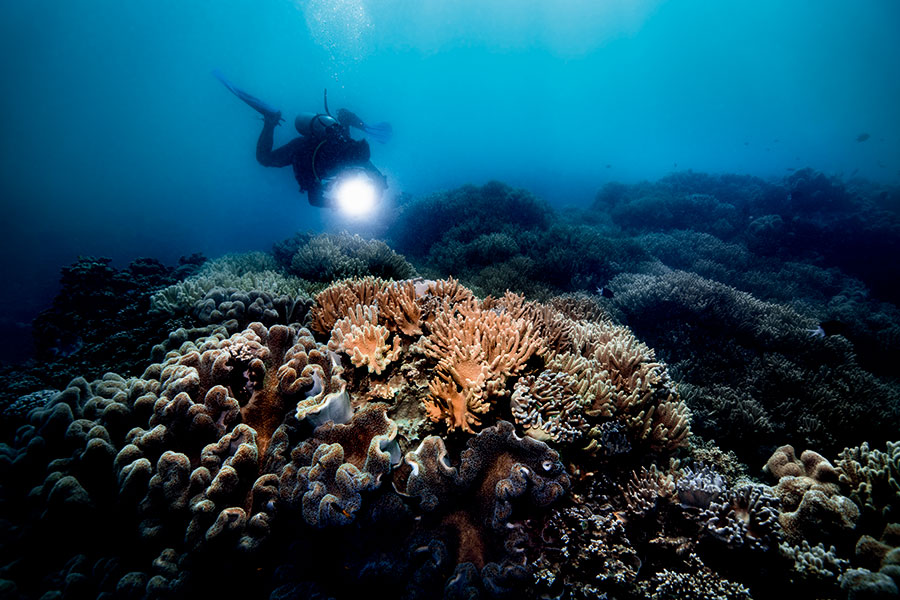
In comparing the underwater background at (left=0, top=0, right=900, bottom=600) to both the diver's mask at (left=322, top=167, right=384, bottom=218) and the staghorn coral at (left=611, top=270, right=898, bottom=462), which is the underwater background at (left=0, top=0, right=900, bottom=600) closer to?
the staghorn coral at (left=611, top=270, right=898, bottom=462)

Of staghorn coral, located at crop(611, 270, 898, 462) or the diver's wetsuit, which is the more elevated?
the diver's wetsuit

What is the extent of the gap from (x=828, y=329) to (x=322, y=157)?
511 inches

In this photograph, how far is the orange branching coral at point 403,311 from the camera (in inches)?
136

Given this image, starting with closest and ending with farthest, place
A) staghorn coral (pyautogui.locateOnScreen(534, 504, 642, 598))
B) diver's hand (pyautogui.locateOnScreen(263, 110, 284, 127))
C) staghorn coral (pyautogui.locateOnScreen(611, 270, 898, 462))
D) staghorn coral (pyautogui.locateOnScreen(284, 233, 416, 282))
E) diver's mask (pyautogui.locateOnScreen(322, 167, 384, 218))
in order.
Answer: staghorn coral (pyautogui.locateOnScreen(534, 504, 642, 598))
staghorn coral (pyautogui.locateOnScreen(611, 270, 898, 462))
staghorn coral (pyautogui.locateOnScreen(284, 233, 416, 282))
diver's mask (pyautogui.locateOnScreen(322, 167, 384, 218))
diver's hand (pyautogui.locateOnScreen(263, 110, 284, 127))

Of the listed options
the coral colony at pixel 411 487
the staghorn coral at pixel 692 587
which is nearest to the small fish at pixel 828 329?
the coral colony at pixel 411 487

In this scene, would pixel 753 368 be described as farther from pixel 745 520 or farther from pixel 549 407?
pixel 549 407

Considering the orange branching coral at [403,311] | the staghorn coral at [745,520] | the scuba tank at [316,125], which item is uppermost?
the scuba tank at [316,125]

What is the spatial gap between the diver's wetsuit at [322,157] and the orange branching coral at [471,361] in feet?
31.6

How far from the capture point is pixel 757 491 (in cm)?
239

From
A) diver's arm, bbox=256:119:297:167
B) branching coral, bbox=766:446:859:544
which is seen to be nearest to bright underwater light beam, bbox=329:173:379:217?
diver's arm, bbox=256:119:297:167

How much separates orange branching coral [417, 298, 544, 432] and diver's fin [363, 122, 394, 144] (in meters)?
14.2

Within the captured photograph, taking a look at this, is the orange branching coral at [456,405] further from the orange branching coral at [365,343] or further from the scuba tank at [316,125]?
the scuba tank at [316,125]

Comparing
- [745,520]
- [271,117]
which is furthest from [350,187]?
[745,520]

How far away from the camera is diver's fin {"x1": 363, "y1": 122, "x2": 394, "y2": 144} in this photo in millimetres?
14461
